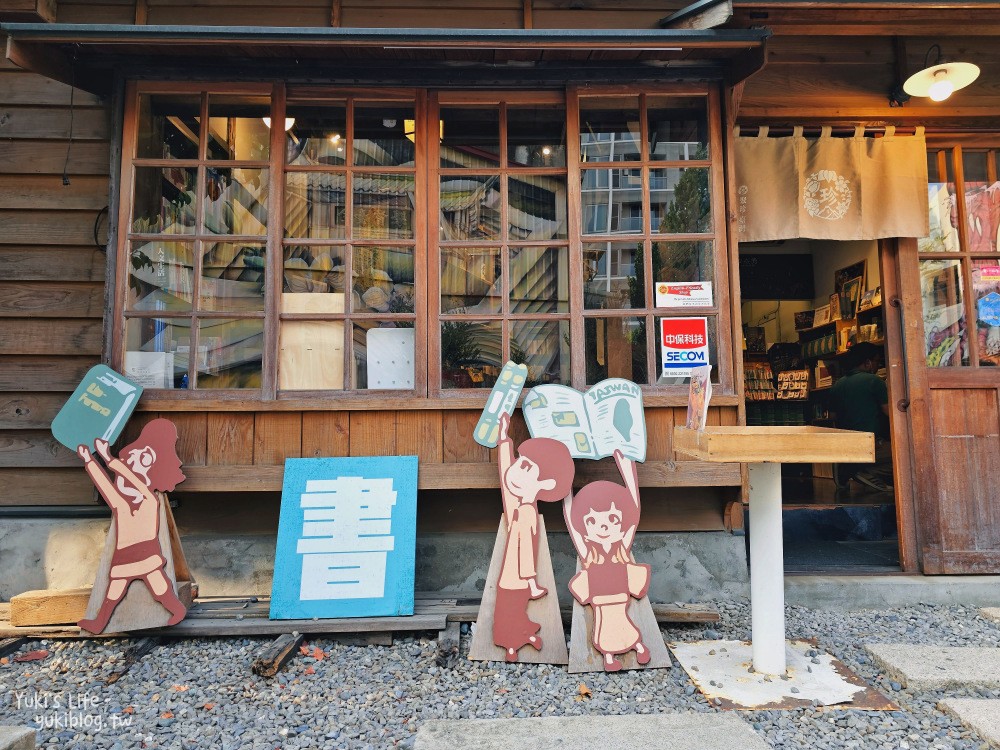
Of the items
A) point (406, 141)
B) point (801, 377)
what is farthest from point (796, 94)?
point (801, 377)

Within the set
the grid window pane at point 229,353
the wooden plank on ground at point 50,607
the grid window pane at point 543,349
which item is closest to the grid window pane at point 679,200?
the grid window pane at point 543,349

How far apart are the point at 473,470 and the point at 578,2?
10.8 feet

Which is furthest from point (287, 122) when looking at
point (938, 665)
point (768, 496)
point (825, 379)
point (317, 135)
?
point (825, 379)

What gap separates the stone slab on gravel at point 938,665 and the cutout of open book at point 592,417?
154cm

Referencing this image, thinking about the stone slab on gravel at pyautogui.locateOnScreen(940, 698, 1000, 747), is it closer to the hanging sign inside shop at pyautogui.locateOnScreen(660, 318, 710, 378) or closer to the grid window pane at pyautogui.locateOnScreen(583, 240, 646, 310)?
the hanging sign inside shop at pyautogui.locateOnScreen(660, 318, 710, 378)

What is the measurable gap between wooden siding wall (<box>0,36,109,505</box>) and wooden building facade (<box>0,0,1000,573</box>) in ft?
0.05

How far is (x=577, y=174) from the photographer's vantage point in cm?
401

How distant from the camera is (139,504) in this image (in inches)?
135

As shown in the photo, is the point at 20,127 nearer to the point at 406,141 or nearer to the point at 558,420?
the point at 406,141

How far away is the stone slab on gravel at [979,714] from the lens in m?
2.38

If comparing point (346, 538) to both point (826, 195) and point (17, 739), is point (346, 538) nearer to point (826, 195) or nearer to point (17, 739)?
point (17, 739)

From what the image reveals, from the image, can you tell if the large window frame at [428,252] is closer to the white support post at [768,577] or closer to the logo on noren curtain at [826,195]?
the logo on noren curtain at [826,195]

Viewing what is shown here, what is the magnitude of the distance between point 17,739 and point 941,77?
577 centimetres
